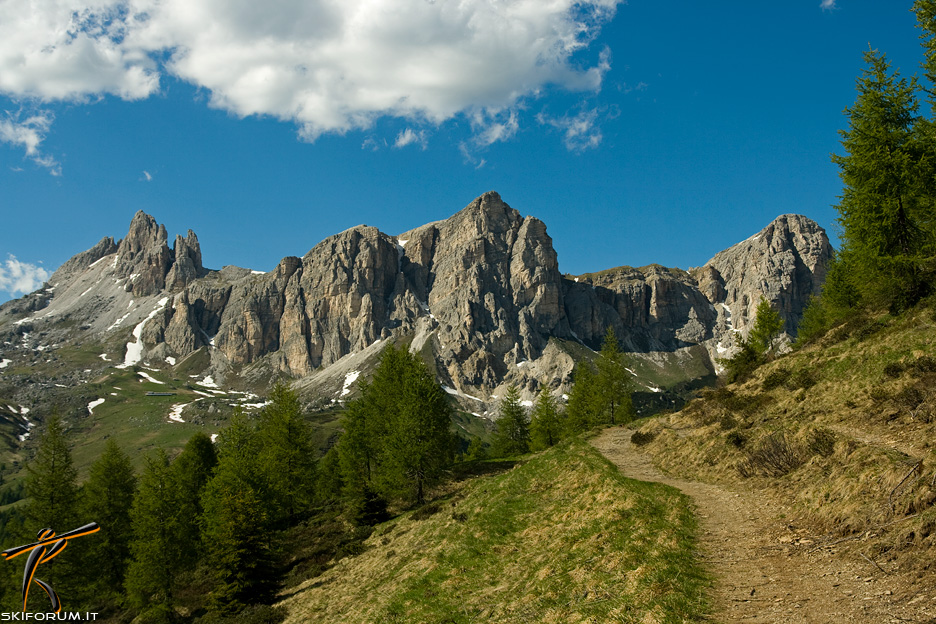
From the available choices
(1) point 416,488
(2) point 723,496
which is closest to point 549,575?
(2) point 723,496

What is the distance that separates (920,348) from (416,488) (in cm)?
2984

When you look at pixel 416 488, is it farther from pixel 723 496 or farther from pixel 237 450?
pixel 723 496

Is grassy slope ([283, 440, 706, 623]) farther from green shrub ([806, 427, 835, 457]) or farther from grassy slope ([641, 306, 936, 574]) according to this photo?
green shrub ([806, 427, 835, 457])

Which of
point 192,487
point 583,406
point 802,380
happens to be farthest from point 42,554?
point 583,406

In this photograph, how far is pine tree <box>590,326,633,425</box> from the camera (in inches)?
2355

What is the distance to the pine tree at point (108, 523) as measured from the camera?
1546 inches

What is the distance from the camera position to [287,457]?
42906mm

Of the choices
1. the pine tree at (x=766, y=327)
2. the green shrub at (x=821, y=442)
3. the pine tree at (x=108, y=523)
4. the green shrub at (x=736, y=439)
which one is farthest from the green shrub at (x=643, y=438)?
the pine tree at (x=108, y=523)

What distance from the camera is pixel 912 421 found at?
15656 mm

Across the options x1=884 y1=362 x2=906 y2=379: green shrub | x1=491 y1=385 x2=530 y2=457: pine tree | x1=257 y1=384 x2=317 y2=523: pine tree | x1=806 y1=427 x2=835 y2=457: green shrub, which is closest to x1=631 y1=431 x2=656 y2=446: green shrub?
x1=884 y1=362 x2=906 y2=379: green shrub

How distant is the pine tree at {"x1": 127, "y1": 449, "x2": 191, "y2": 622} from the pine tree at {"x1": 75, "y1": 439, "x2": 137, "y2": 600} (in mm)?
4587

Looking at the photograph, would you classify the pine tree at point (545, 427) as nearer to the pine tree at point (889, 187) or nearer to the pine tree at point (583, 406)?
the pine tree at point (583, 406)

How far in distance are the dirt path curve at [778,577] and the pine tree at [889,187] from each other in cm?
1897

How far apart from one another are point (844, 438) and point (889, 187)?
18.0m
